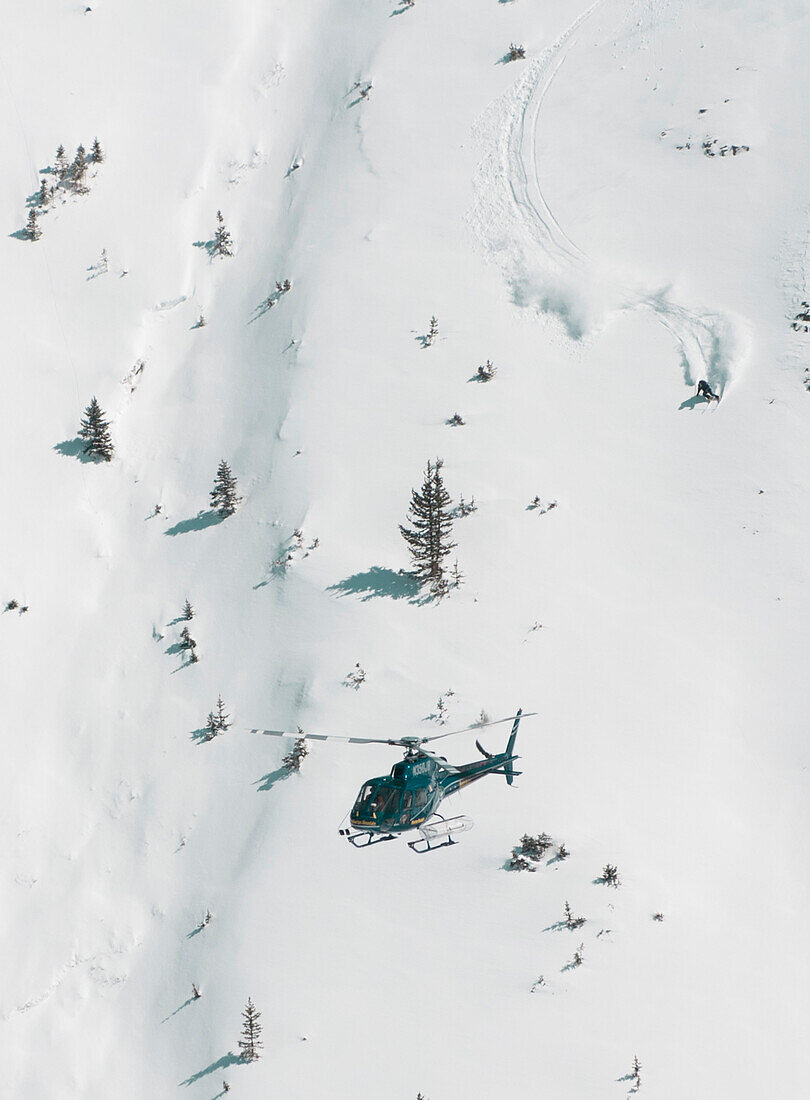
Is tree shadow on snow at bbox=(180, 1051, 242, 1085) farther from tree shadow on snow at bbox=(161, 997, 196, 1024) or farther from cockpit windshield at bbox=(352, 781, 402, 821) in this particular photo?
cockpit windshield at bbox=(352, 781, 402, 821)

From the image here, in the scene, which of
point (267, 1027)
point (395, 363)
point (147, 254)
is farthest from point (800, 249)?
point (267, 1027)

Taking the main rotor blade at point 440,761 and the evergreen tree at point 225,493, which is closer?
the main rotor blade at point 440,761

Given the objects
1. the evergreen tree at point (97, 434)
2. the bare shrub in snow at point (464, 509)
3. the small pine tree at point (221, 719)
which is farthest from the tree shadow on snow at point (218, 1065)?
the evergreen tree at point (97, 434)

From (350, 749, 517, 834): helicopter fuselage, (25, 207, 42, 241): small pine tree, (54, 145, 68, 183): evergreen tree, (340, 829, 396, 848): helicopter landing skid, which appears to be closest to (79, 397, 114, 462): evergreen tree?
(25, 207, 42, 241): small pine tree

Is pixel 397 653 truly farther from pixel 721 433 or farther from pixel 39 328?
pixel 39 328

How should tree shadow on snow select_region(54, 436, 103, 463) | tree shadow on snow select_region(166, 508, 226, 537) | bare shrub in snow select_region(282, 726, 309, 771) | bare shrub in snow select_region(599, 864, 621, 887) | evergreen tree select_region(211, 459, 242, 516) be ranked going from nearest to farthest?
bare shrub in snow select_region(599, 864, 621, 887) < bare shrub in snow select_region(282, 726, 309, 771) < evergreen tree select_region(211, 459, 242, 516) < tree shadow on snow select_region(166, 508, 226, 537) < tree shadow on snow select_region(54, 436, 103, 463)

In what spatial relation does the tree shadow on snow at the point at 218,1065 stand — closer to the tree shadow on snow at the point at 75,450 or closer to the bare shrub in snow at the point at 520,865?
the bare shrub in snow at the point at 520,865
